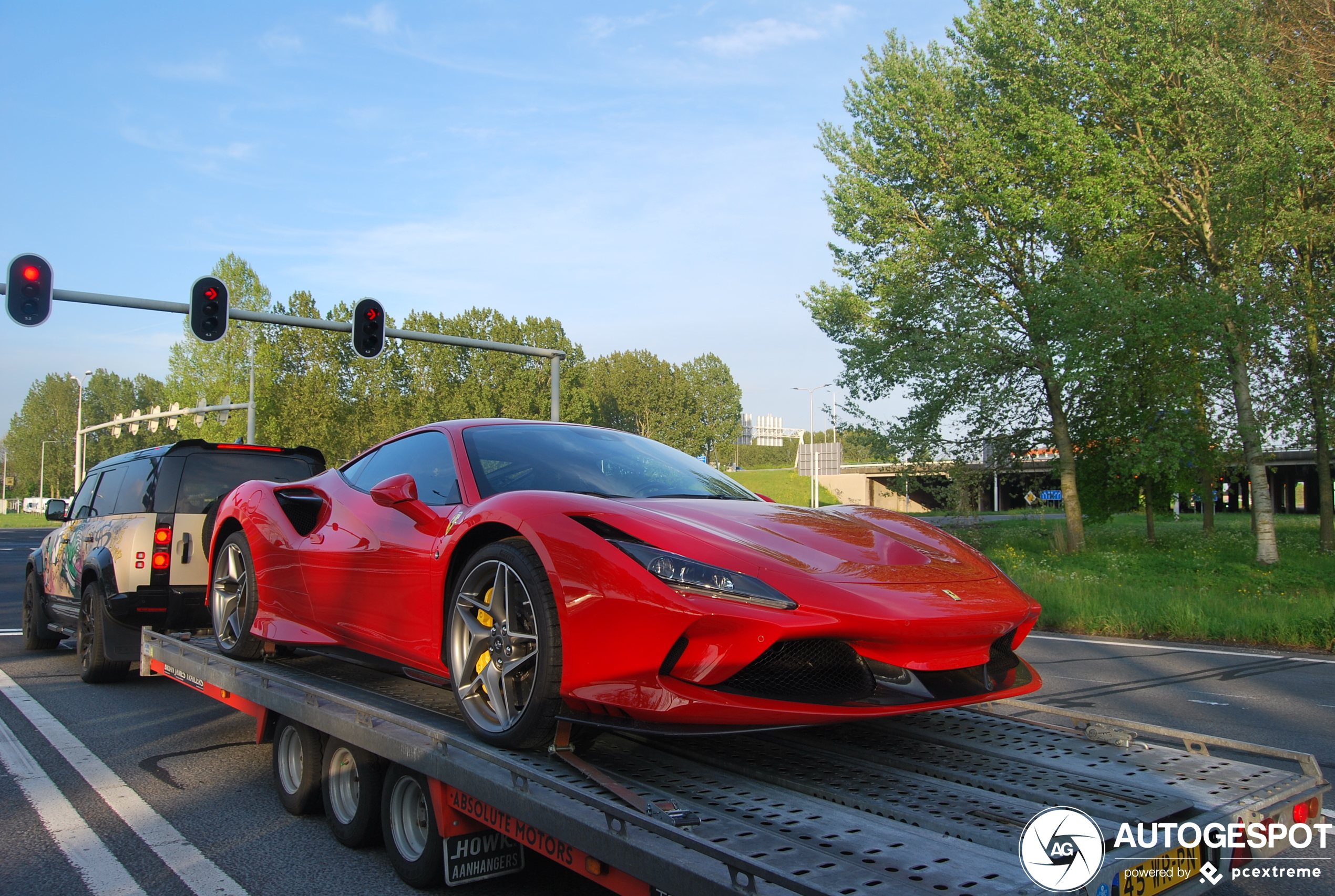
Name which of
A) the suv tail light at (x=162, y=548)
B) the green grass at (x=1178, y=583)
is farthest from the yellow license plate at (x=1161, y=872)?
the green grass at (x=1178, y=583)

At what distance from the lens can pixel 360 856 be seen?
3699mm

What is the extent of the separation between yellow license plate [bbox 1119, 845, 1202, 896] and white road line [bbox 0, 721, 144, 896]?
3249mm

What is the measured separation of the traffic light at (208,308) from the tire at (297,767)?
12624mm

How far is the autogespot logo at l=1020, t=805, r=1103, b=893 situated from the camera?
2037 mm

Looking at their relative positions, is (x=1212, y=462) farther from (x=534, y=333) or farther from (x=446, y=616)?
(x=534, y=333)

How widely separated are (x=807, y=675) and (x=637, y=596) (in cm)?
57

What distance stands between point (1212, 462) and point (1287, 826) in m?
21.6

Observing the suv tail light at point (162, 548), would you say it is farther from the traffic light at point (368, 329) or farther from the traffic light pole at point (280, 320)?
the traffic light at point (368, 329)

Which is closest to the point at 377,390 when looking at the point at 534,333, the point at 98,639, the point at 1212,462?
the point at 534,333

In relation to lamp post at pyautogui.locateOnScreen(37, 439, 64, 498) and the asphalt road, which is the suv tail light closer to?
the asphalt road

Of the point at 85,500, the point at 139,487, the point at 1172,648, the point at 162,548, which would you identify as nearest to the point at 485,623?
the point at 162,548

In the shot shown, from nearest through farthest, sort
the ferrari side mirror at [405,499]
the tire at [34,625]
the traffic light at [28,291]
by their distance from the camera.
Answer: the ferrari side mirror at [405,499], the tire at [34,625], the traffic light at [28,291]

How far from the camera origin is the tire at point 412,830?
320cm

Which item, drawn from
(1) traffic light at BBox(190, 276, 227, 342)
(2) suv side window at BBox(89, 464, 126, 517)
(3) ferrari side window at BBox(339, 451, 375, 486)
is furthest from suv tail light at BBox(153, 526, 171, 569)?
(1) traffic light at BBox(190, 276, 227, 342)
